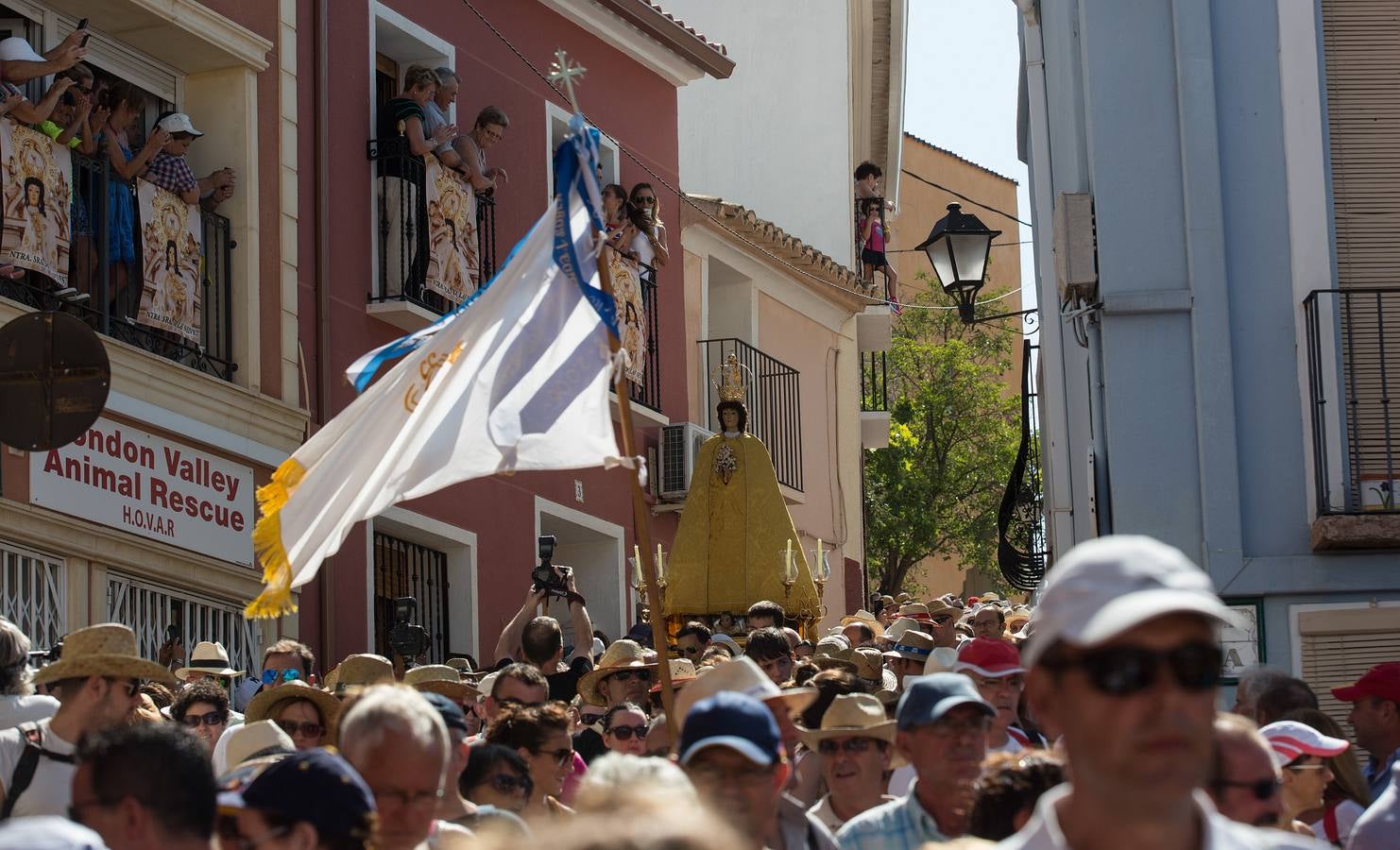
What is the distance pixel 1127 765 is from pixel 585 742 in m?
6.67

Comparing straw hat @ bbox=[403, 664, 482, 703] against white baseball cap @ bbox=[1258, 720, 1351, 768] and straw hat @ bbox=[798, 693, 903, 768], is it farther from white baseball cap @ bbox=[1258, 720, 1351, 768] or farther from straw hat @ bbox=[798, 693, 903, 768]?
white baseball cap @ bbox=[1258, 720, 1351, 768]

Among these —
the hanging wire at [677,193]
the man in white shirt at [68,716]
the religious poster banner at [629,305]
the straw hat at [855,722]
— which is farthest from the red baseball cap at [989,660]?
the religious poster banner at [629,305]

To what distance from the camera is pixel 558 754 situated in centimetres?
788

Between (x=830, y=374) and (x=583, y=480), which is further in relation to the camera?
(x=830, y=374)

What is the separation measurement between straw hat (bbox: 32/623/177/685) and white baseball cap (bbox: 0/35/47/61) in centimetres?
675

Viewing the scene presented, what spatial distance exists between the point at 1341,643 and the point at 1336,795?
13.0 ft

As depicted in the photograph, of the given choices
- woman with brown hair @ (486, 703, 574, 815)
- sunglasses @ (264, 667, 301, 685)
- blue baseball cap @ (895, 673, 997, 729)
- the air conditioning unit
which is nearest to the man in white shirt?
woman with brown hair @ (486, 703, 574, 815)

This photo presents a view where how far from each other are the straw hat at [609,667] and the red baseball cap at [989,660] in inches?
110

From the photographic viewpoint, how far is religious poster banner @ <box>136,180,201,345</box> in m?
14.9

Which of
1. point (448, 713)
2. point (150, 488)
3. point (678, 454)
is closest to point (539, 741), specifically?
point (448, 713)

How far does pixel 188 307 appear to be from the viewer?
15.3 metres

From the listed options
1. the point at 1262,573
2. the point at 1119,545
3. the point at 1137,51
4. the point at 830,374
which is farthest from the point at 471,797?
the point at 830,374

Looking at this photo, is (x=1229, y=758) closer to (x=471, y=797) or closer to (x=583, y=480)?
(x=471, y=797)

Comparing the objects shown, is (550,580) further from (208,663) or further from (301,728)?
(301,728)
